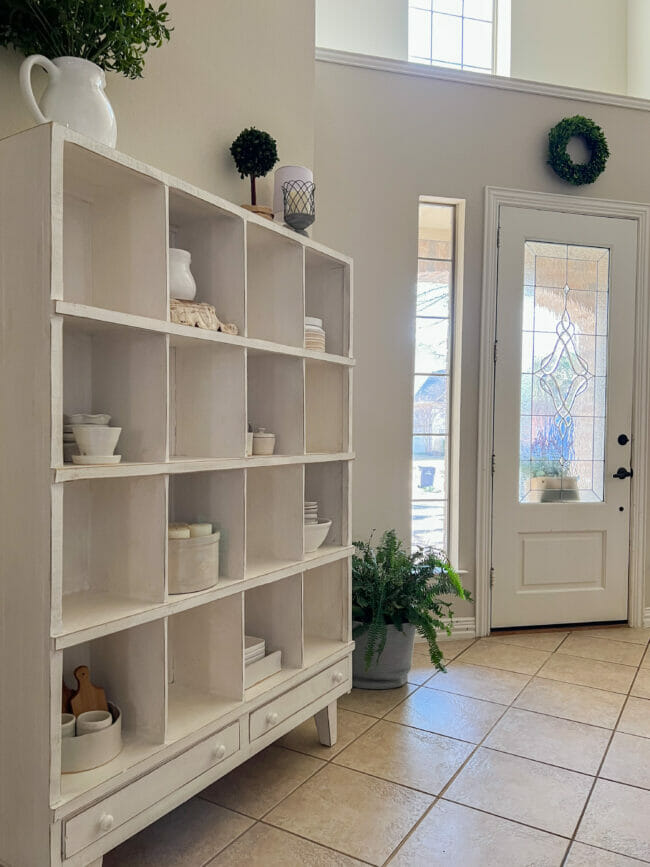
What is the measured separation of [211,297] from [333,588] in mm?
1122

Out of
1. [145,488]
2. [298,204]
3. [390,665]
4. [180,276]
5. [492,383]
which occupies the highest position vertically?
[298,204]

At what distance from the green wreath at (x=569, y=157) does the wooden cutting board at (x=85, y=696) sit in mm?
3284

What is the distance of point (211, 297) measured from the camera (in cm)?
196

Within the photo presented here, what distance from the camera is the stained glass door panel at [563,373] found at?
3.68 meters

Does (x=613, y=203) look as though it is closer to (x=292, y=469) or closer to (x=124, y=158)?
(x=292, y=469)

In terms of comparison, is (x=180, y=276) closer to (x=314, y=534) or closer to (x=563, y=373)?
(x=314, y=534)

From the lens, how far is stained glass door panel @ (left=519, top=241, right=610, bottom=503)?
12.1 ft

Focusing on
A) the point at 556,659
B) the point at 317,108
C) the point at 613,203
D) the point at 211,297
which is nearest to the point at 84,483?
the point at 211,297

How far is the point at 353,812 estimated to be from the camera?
199 cm

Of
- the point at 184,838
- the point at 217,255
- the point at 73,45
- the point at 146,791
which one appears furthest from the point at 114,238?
the point at 184,838

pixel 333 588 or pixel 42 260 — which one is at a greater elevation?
pixel 42 260

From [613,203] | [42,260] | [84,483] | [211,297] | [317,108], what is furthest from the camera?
[613,203]

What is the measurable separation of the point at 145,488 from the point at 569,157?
303cm

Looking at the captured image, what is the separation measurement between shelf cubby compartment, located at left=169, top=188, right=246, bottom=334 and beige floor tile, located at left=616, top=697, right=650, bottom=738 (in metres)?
2.04
